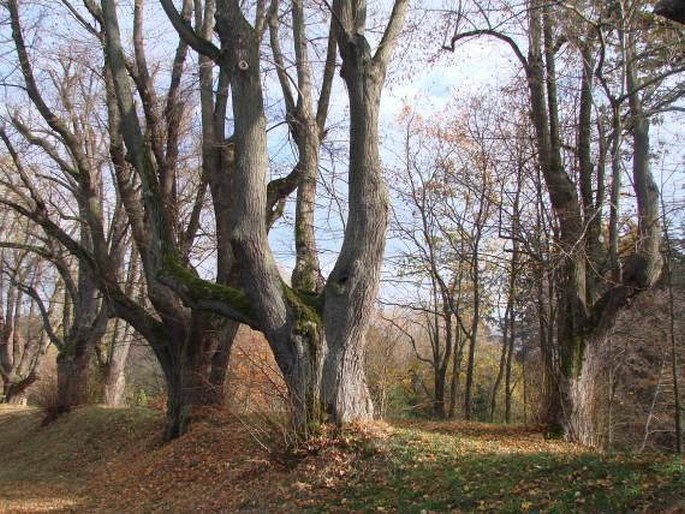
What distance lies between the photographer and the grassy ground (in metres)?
5.74

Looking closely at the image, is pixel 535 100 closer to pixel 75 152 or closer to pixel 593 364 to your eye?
pixel 593 364

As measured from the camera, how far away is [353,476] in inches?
307

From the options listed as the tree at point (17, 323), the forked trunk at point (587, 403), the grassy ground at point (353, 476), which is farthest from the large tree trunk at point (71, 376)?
the forked trunk at point (587, 403)

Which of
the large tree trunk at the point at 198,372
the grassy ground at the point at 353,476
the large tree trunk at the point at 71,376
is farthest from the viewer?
the large tree trunk at the point at 71,376

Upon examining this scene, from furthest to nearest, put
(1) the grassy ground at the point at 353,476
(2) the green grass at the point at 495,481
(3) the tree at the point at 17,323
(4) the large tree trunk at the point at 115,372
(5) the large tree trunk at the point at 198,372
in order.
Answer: (3) the tree at the point at 17,323, (4) the large tree trunk at the point at 115,372, (5) the large tree trunk at the point at 198,372, (1) the grassy ground at the point at 353,476, (2) the green grass at the point at 495,481

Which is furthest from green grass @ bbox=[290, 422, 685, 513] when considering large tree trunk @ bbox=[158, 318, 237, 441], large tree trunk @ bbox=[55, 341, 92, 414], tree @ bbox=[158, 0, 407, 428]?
large tree trunk @ bbox=[55, 341, 92, 414]

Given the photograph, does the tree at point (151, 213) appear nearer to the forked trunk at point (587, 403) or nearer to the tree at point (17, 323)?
the forked trunk at point (587, 403)

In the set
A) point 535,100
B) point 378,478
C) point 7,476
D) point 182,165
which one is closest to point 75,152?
point 182,165

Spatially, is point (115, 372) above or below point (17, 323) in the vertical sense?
below

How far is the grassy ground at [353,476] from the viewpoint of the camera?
18.8 ft

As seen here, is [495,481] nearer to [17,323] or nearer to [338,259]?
[338,259]

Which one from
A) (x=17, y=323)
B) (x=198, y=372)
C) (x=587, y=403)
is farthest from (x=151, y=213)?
(x=17, y=323)

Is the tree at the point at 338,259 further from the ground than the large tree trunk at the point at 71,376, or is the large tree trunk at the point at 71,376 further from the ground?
the tree at the point at 338,259

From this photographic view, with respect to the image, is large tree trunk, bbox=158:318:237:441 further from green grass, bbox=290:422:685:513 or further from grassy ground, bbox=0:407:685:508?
green grass, bbox=290:422:685:513
